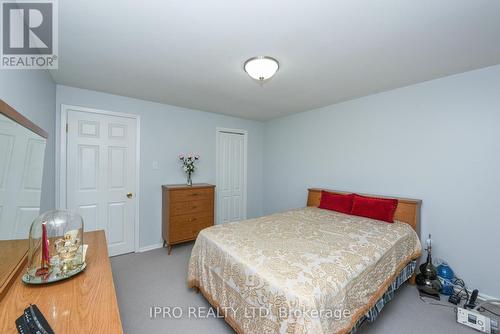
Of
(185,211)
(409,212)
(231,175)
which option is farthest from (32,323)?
(231,175)

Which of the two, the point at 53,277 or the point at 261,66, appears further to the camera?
the point at 261,66

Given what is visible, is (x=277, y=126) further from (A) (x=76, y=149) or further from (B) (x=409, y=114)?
(A) (x=76, y=149)

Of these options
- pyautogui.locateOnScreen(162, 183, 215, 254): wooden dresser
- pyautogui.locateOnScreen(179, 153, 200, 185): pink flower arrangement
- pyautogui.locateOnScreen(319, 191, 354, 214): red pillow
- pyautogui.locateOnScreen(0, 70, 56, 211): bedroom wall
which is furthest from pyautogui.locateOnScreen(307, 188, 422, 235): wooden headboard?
pyautogui.locateOnScreen(0, 70, 56, 211): bedroom wall

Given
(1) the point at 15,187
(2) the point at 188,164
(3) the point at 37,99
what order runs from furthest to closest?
(2) the point at 188,164 → (3) the point at 37,99 → (1) the point at 15,187

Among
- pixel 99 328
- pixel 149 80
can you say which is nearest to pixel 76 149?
pixel 149 80

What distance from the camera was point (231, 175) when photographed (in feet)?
14.1

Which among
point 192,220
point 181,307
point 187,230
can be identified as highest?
point 192,220

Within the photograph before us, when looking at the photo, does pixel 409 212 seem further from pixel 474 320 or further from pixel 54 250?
pixel 54 250

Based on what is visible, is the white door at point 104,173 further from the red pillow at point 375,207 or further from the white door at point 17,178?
the red pillow at point 375,207

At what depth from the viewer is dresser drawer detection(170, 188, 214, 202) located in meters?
3.12

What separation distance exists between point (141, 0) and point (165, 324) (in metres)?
2.43

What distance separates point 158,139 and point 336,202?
2950 mm

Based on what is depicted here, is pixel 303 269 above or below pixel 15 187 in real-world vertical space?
below

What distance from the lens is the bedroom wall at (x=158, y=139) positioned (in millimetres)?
2908
